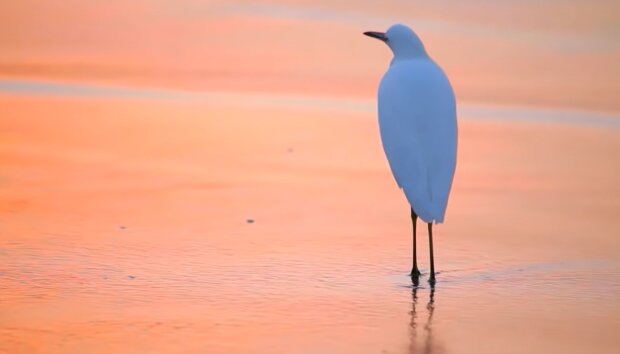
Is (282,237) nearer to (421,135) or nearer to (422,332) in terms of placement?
(421,135)

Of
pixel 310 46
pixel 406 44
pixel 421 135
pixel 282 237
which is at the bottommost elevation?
pixel 282 237

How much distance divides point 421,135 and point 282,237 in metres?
0.91

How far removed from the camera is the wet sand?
5359mm

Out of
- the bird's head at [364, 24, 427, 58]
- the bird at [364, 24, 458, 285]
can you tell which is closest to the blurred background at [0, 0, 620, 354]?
the bird at [364, 24, 458, 285]

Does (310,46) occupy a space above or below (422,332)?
above

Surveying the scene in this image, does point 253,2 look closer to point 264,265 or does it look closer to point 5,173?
point 5,173

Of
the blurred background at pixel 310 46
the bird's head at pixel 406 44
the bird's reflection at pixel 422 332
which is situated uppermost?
the bird's head at pixel 406 44

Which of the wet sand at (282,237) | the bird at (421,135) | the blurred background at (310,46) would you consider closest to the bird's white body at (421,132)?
the bird at (421,135)

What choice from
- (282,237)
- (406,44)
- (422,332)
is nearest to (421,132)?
(406,44)

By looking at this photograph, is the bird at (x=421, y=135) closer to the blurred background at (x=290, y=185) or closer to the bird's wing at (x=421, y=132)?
the bird's wing at (x=421, y=132)

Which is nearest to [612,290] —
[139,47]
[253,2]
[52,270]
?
[52,270]

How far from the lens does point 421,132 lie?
663 centimetres

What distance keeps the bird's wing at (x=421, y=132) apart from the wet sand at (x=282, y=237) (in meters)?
0.39

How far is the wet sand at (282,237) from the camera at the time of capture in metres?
5.36
